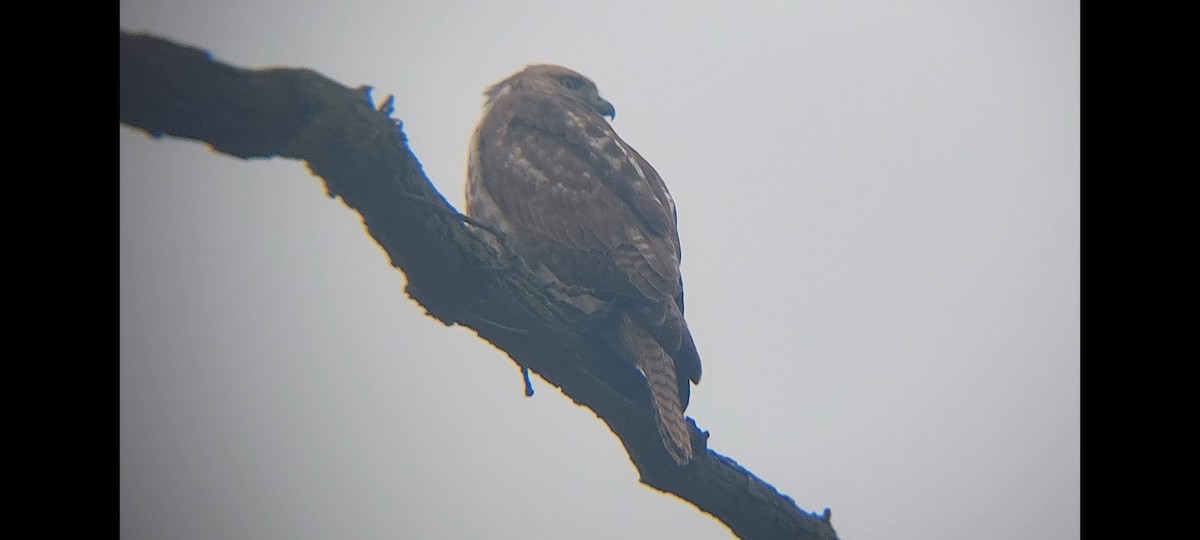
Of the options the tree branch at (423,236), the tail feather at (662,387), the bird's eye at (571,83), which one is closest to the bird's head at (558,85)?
the bird's eye at (571,83)

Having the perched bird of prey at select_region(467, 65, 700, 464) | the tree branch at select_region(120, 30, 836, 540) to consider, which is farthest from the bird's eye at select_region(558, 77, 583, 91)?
the tree branch at select_region(120, 30, 836, 540)

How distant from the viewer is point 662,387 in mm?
2945

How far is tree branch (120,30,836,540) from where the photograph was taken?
7.32ft

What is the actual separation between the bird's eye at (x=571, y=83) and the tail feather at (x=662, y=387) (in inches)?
60.3

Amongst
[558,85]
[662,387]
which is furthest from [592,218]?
[558,85]

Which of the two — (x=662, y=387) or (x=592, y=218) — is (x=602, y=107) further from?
(x=662, y=387)

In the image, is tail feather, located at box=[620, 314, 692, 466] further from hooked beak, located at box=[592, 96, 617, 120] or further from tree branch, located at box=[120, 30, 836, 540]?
hooked beak, located at box=[592, 96, 617, 120]

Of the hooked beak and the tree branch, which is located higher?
the hooked beak

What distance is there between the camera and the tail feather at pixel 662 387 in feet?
9.24

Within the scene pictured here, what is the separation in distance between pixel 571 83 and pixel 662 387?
5.93 feet

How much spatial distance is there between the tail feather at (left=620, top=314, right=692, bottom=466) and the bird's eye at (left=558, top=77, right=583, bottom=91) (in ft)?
5.03
